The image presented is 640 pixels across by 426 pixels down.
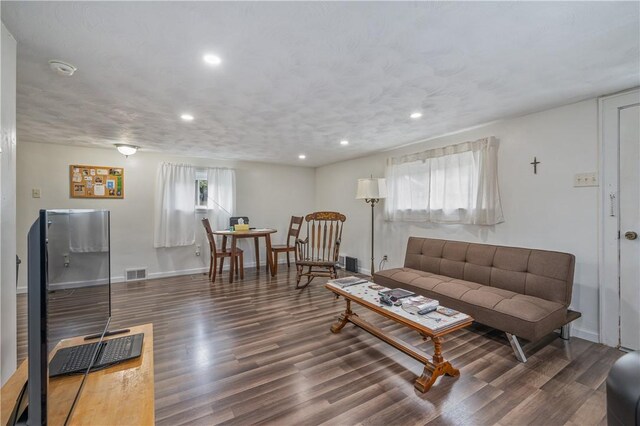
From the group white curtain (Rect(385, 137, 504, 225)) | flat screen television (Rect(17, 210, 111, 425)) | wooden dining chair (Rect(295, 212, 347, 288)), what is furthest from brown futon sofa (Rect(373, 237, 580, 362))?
flat screen television (Rect(17, 210, 111, 425))

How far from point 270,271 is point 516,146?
4087mm

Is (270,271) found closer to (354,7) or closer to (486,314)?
(486,314)

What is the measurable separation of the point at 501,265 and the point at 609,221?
92 centimetres

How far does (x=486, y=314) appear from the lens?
2.31 metres

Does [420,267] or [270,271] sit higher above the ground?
[420,267]

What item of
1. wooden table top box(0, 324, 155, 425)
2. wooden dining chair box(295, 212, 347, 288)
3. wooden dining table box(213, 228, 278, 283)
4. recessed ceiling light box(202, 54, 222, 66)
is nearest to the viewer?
wooden table top box(0, 324, 155, 425)

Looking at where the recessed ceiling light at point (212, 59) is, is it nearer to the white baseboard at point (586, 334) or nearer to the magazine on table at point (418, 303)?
the magazine on table at point (418, 303)

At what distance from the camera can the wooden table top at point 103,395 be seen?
862 mm

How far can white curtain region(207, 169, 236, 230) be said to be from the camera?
5199 mm

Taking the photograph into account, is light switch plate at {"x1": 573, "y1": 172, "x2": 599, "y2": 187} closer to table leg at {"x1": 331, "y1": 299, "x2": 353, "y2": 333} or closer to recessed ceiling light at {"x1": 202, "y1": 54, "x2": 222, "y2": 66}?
table leg at {"x1": 331, "y1": 299, "x2": 353, "y2": 333}

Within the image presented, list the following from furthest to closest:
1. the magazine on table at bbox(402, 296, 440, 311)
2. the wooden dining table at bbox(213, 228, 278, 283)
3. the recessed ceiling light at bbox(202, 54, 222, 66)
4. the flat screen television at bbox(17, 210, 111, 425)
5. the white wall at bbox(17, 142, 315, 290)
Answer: the wooden dining table at bbox(213, 228, 278, 283)
the white wall at bbox(17, 142, 315, 290)
the magazine on table at bbox(402, 296, 440, 311)
the recessed ceiling light at bbox(202, 54, 222, 66)
the flat screen television at bbox(17, 210, 111, 425)

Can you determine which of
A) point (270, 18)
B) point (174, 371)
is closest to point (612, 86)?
point (270, 18)

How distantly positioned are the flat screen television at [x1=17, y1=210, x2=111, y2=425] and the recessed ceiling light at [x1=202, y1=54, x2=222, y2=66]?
112 cm

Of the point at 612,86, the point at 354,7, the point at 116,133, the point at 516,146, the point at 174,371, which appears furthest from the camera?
the point at 116,133
